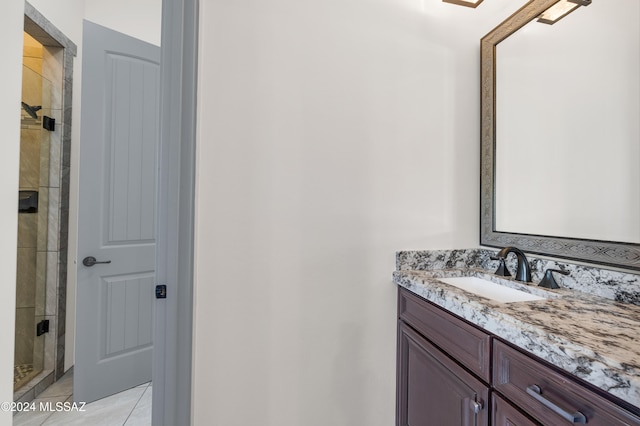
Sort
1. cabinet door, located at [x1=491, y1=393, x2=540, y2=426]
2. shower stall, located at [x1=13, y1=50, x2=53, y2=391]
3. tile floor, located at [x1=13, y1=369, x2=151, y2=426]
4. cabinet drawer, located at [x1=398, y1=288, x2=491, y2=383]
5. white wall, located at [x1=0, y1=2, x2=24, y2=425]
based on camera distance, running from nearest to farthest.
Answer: white wall, located at [x1=0, y1=2, x2=24, y2=425] → cabinet door, located at [x1=491, y1=393, x2=540, y2=426] → cabinet drawer, located at [x1=398, y1=288, x2=491, y2=383] → tile floor, located at [x1=13, y1=369, x2=151, y2=426] → shower stall, located at [x1=13, y1=50, x2=53, y2=391]

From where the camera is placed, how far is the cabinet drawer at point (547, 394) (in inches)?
23.3

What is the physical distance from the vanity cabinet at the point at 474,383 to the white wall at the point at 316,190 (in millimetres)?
146

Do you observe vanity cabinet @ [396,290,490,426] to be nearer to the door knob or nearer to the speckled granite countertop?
the speckled granite countertop

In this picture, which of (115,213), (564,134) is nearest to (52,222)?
(115,213)

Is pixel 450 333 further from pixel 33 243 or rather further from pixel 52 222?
pixel 33 243

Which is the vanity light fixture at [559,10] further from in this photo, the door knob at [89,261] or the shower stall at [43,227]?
the shower stall at [43,227]

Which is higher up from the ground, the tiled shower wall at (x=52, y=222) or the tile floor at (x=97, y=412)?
the tiled shower wall at (x=52, y=222)

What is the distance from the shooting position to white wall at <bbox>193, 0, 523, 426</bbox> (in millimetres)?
1273

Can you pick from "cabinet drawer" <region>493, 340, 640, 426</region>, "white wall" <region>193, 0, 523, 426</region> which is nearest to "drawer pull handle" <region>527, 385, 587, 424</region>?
"cabinet drawer" <region>493, 340, 640, 426</region>

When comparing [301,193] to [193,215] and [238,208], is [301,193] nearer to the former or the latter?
[238,208]

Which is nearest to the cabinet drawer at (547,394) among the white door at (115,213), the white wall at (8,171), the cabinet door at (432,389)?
the cabinet door at (432,389)

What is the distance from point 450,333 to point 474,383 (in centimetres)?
17

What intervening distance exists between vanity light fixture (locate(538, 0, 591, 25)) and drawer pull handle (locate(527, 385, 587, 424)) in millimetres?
1379

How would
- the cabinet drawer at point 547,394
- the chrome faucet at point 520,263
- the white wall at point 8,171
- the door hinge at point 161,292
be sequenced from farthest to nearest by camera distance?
1. the chrome faucet at point 520,263
2. the door hinge at point 161,292
3. the cabinet drawer at point 547,394
4. the white wall at point 8,171
